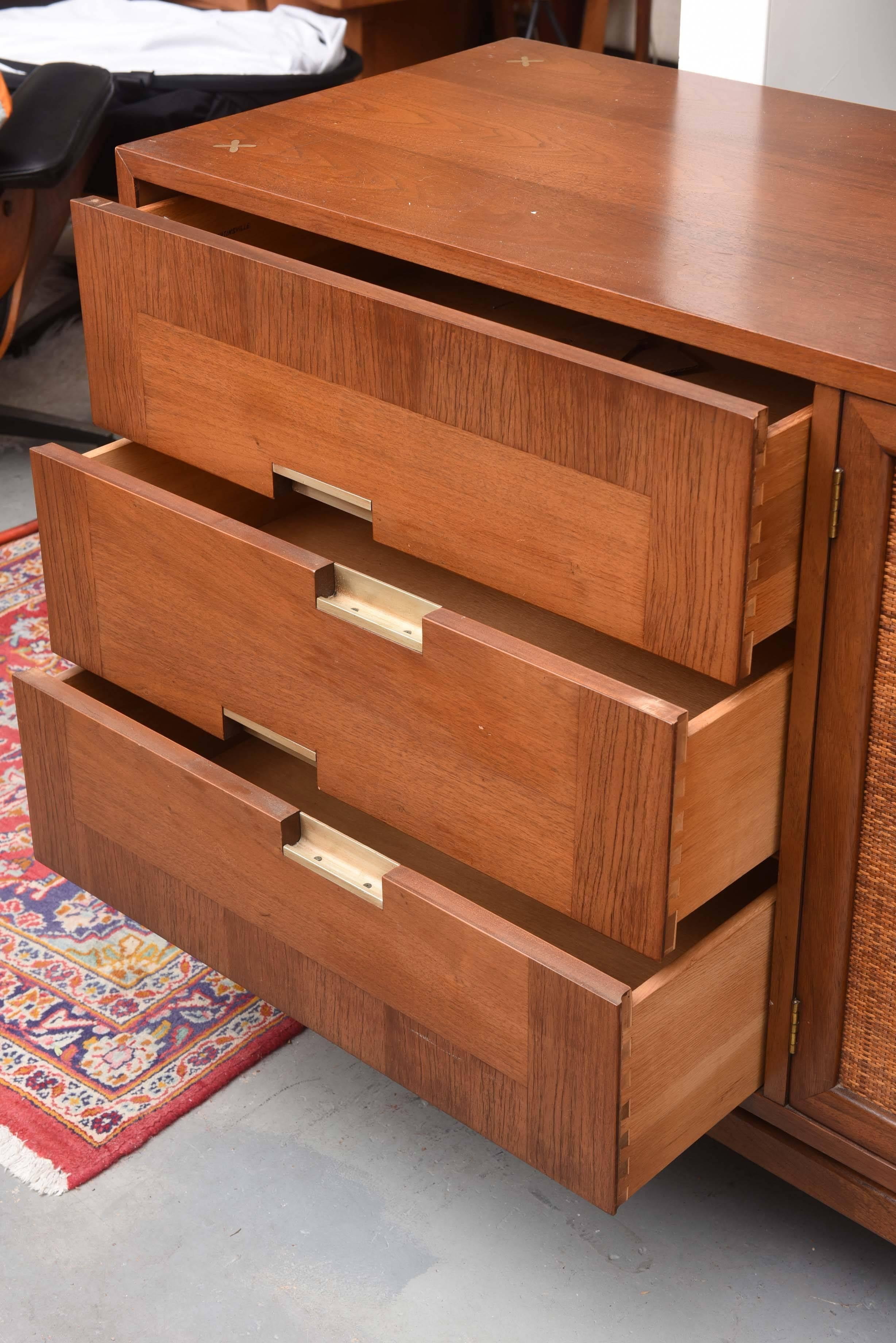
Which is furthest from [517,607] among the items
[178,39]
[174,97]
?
[178,39]

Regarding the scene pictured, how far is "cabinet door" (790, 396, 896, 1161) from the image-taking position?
2.21 ft

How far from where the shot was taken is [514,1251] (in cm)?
90

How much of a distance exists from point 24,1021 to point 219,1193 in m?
0.23

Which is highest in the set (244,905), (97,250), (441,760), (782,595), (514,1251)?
(97,250)

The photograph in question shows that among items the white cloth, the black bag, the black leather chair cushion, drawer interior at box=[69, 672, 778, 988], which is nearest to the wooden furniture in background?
the white cloth

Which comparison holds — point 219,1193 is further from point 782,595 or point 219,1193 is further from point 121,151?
point 121,151

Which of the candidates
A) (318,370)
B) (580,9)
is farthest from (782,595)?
(580,9)

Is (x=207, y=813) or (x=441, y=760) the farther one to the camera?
(x=207, y=813)

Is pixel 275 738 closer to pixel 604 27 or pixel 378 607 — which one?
pixel 378 607

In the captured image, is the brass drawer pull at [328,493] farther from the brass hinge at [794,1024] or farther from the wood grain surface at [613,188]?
the brass hinge at [794,1024]

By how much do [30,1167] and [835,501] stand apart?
0.68 meters

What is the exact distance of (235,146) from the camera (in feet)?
3.09

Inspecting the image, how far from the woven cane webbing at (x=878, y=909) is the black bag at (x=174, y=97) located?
1567mm

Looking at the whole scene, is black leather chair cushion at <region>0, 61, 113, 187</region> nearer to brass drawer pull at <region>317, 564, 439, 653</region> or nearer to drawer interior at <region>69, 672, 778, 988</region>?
drawer interior at <region>69, 672, 778, 988</region>
